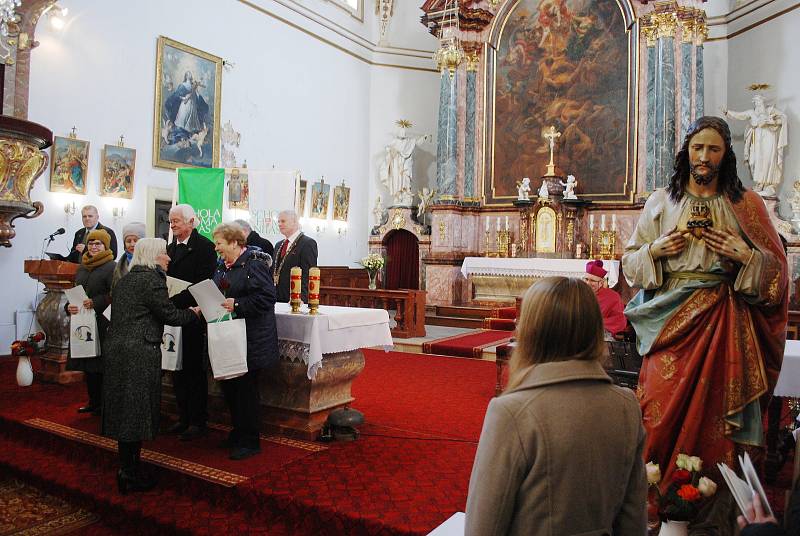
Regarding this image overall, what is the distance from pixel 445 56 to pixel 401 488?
37.6 feet

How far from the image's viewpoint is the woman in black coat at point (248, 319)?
14.2ft

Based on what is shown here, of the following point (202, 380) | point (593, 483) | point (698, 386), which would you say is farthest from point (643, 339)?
point (202, 380)

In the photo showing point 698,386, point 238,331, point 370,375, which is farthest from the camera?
point 370,375

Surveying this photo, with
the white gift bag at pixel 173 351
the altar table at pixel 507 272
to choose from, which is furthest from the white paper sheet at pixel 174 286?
the altar table at pixel 507 272

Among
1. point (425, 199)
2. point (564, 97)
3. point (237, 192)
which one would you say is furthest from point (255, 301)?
point (425, 199)

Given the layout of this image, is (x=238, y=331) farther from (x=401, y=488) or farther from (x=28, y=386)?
(x=28, y=386)

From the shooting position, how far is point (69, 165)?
380 inches

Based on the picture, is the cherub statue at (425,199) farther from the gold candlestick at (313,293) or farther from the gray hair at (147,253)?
the gray hair at (147,253)

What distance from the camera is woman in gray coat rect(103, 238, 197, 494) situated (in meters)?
3.85

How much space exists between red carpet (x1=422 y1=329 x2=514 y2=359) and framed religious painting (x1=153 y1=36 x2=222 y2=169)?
591cm

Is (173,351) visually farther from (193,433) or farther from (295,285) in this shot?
(295,285)

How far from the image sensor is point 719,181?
292cm

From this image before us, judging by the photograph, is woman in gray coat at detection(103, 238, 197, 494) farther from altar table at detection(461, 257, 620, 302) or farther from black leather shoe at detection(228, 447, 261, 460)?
altar table at detection(461, 257, 620, 302)

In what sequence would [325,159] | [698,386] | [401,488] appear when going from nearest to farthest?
1. [698,386]
2. [401,488]
3. [325,159]
